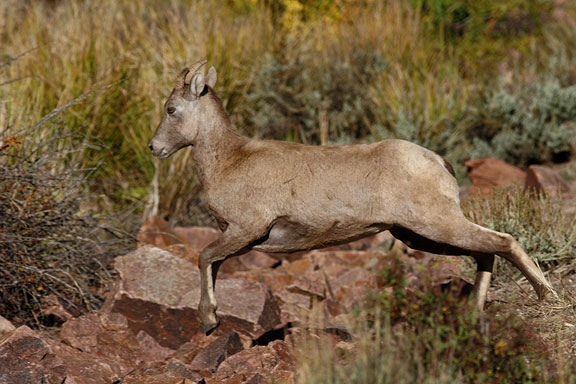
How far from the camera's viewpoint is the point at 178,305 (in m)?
6.85

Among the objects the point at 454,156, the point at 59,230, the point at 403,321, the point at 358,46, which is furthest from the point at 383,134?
the point at 403,321

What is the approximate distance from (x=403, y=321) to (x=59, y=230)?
3.99 m

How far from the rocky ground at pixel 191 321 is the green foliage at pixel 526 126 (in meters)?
3.02

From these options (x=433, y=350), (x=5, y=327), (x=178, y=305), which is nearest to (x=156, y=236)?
(x=178, y=305)

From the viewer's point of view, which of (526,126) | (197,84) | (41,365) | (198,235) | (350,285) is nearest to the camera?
(41,365)

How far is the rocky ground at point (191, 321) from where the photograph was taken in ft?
18.2

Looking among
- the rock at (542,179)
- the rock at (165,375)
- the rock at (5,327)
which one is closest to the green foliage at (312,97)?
the rock at (542,179)

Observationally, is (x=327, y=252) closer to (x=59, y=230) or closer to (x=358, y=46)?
(x=59, y=230)

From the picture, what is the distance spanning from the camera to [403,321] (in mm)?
4582

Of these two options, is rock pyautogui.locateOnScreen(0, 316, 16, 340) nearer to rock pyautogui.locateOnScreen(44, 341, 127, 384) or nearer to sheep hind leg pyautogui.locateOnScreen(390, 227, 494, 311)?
rock pyautogui.locateOnScreen(44, 341, 127, 384)

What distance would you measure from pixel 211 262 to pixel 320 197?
941mm

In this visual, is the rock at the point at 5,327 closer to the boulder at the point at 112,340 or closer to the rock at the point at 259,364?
the boulder at the point at 112,340

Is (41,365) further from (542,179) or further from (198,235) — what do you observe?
(542,179)

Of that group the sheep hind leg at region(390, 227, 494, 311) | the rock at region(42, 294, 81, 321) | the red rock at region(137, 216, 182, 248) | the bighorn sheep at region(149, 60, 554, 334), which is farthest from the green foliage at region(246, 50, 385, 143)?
the sheep hind leg at region(390, 227, 494, 311)
